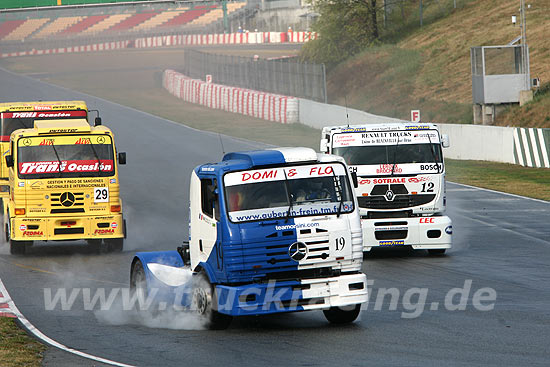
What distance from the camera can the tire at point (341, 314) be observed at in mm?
12656

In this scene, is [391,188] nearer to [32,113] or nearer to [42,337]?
[42,337]

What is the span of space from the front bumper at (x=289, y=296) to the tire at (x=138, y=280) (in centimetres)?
226

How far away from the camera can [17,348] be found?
11750 millimetres

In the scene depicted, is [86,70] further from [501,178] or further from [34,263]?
[34,263]

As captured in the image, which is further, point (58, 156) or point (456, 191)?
point (456, 191)

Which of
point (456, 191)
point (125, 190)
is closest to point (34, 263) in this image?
point (125, 190)

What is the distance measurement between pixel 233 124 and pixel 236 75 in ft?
49.2

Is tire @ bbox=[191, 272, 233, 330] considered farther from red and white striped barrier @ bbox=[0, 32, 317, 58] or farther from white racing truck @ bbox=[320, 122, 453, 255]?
red and white striped barrier @ bbox=[0, 32, 317, 58]

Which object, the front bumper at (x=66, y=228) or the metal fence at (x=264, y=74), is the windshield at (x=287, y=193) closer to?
the front bumper at (x=66, y=228)

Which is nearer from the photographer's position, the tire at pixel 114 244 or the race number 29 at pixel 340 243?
the race number 29 at pixel 340 243

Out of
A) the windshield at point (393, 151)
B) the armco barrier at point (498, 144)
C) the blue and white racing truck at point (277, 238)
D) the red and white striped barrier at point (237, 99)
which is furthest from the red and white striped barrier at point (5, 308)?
the red and white striped barrier at point (237, 99)

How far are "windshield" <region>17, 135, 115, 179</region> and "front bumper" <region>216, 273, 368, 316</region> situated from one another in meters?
9.81

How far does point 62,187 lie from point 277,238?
10.2 meters

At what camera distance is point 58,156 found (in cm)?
2117
